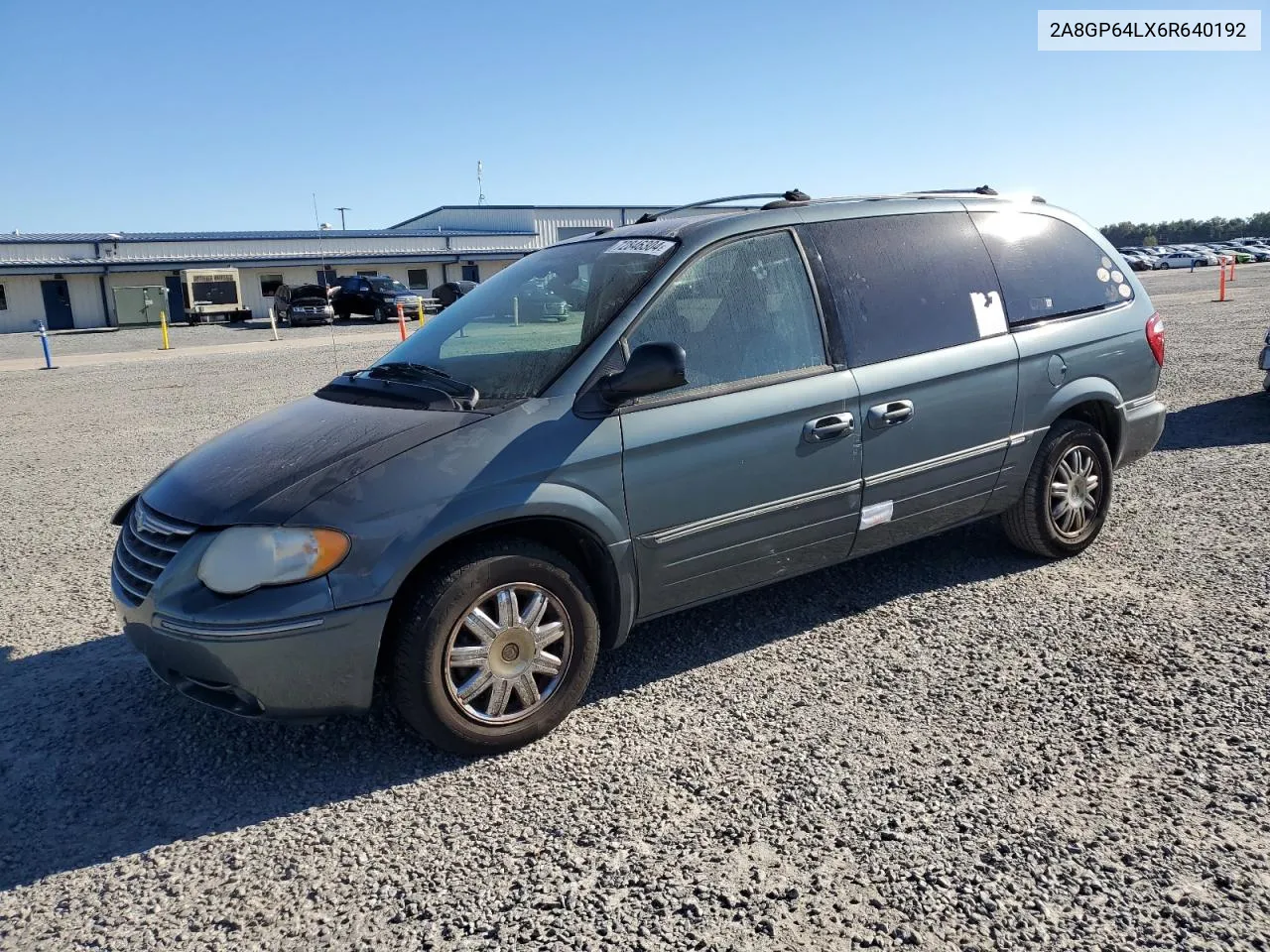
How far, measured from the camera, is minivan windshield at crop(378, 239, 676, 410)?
3727 millimetres

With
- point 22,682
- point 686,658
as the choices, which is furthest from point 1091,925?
point 22,682

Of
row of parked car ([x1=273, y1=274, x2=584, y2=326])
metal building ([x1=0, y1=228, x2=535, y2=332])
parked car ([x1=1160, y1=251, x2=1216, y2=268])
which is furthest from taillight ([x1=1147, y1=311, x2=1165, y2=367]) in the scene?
parked car ([x1=1160, y1=251, x2=1216, y2=268])

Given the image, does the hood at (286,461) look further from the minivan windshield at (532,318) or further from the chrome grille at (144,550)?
the minivan windshield at (532,318)

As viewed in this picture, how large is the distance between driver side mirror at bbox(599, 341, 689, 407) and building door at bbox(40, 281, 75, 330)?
4847cm

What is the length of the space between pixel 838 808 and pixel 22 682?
3498 millimetres

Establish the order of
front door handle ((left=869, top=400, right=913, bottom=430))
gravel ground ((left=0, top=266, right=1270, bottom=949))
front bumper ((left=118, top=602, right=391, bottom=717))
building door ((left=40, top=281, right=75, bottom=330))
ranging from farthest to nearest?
building door ((left=40, top=281, right=75, bottom=330))
front door handle ((left=869, top=400, right=913, bottom=430))
front bumper ((left=118, top=602, right=391, bottom=717))
gravel ground ((left=0, top=266, right=1270, bottom=949))

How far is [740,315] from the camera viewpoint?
392cm

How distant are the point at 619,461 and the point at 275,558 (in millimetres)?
1214

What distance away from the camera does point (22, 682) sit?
417 cm

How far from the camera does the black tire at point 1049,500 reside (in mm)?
4852

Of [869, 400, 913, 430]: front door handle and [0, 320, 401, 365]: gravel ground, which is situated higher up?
[0, 320, 401, 365]: gravel ground

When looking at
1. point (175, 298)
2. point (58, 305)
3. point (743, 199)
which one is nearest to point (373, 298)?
point (175, 298)

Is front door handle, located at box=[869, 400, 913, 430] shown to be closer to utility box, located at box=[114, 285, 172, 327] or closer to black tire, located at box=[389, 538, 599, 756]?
black tire, located at box=[389, 538, 599, 756]

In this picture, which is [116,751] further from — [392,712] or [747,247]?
[747,247]
